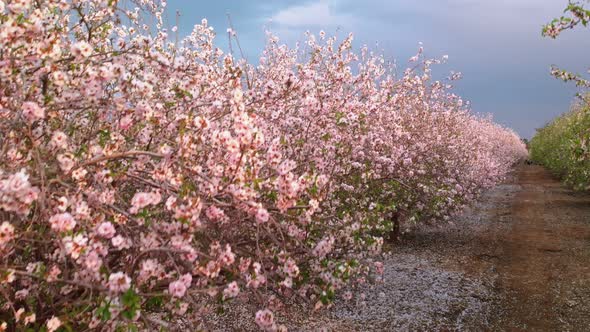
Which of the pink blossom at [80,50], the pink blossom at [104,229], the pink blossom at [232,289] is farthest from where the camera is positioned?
the pink blossom at [232,289]

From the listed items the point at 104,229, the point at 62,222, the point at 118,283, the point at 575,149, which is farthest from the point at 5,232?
the point at 575,149

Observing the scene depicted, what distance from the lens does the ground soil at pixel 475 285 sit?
9484mm

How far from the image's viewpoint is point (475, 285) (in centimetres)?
1184

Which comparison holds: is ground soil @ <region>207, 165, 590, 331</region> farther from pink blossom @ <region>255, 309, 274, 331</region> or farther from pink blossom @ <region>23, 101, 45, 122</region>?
pink blossom @ <region>23, 101, 45, 122</region>

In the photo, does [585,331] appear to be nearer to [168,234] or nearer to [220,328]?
[220,328]

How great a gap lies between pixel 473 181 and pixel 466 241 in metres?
2.67

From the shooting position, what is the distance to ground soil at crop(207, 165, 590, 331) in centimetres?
948

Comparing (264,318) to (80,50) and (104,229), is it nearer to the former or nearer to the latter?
(104,229)

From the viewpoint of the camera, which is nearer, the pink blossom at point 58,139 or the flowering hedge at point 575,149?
the pink blossom at point 58,139

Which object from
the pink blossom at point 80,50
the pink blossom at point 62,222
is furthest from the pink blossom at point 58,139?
the pink blossom at point 62,222

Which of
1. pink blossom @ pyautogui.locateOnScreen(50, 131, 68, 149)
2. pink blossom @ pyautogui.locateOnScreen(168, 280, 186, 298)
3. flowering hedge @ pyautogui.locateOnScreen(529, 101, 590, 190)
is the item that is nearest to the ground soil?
flowering hedge @ pyautogui.locateOnScreen(529, 101, 590, 190)

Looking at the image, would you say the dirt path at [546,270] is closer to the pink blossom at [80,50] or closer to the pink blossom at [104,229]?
the pink blossom at [104,229]

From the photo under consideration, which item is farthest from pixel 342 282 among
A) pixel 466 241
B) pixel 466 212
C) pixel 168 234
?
pixel 466 212

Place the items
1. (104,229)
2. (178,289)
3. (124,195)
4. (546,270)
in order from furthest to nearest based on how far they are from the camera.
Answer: (546,270), (124,195), (178,289), (104,229)
